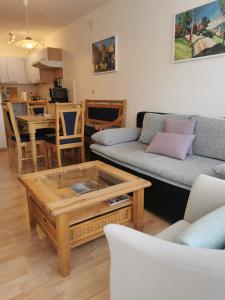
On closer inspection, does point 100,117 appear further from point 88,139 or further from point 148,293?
point 148,293

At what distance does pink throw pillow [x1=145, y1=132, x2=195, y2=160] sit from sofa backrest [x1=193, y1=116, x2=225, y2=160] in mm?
94

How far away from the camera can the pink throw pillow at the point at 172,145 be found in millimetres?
2170

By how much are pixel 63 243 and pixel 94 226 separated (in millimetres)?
250

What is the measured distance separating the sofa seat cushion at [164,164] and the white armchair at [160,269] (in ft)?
3.67

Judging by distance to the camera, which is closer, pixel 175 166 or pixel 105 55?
pixel 175 166

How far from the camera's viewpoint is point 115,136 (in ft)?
9.30

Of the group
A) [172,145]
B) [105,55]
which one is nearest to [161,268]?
[172,145]

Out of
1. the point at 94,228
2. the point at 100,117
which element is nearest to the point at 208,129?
the point at 94,228

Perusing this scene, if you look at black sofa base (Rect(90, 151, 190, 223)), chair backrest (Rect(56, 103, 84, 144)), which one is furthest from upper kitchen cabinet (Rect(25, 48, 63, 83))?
black sofa base (Rect(90, 151, 190, 223))

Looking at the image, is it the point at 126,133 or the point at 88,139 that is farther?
the point at 88,139

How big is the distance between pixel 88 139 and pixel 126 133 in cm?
81

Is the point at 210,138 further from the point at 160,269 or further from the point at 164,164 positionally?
the point at 160,269

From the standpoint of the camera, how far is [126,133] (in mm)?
2955

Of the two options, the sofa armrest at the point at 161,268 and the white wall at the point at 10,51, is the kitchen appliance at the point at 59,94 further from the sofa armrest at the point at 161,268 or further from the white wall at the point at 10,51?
the sofa armrest at the point at 161,268
